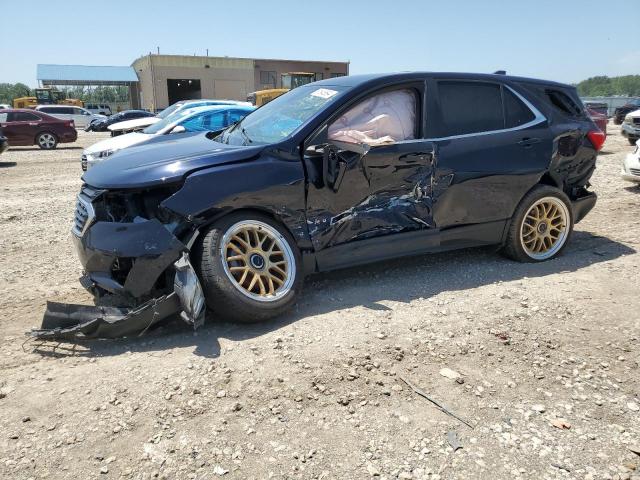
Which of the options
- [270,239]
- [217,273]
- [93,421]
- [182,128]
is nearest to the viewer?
[93,421]

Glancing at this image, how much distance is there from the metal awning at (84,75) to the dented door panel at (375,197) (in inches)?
2244

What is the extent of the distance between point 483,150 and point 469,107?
1.41 feet

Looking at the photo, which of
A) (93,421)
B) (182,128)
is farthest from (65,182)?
(93,421)

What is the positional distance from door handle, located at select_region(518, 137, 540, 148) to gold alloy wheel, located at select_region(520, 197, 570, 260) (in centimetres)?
55

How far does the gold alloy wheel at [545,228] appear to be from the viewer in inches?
199

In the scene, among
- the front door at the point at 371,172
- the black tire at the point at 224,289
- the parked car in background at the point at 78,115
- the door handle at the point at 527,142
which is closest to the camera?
the black tire at the point at 224,289

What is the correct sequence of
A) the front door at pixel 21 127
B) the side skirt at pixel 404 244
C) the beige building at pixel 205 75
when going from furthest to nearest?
the beige building at pixel 205 75 < the front door at pixel 21 127 < the side skirt at pixel 404 244

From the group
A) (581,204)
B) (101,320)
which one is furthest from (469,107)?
(101,320)

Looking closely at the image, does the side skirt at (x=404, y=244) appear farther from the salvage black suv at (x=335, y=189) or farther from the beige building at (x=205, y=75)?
the beige building at (x=205, y=75)

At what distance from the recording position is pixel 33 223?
7.06m

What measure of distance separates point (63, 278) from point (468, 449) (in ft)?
12.9

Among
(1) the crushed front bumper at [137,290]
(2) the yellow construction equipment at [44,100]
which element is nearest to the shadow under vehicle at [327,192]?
(1) the crushed front bumper at [137,290]

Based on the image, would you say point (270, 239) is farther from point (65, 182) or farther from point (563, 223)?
point (65, 182)

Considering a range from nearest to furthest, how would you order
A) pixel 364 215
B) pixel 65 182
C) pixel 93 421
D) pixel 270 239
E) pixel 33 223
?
pixel 93 421 → pixel 270 239 → pixel 364 215 → pixel 33 223 → pixel 65 182
